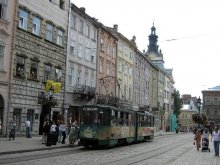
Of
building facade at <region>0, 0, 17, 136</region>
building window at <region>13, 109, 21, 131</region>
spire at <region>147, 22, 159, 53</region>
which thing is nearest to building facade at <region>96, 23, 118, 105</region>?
building window at <region>13, 109, 21, 131</region>

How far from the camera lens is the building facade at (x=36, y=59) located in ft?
116

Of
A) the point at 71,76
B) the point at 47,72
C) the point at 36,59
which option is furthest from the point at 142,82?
the point at 36,59

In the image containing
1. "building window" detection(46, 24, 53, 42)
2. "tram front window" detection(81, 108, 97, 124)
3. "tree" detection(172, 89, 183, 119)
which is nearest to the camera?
"tram front window" detection(81, 108, 97, 124)

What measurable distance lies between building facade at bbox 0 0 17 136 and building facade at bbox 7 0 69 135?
54 cm

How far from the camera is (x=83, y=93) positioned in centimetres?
4712

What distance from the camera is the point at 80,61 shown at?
4862 centimetres

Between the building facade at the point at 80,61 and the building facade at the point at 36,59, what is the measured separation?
78.0 inches

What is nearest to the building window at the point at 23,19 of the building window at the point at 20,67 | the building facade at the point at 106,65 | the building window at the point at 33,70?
the building window at the point at 20,67

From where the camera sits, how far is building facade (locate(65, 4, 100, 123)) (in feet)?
150

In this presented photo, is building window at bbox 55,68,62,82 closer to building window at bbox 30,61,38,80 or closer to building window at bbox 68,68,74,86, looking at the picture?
building window at bbox 68,68,74,86

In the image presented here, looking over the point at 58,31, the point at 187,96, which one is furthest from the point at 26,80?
the point at 187,96

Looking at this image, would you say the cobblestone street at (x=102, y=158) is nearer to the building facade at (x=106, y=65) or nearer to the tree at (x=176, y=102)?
the building facade at (x=106, y=65)

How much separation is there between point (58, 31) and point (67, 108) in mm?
8056

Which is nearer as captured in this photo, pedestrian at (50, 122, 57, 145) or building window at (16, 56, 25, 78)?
pedestrian at (50, 122, 57, 145)
